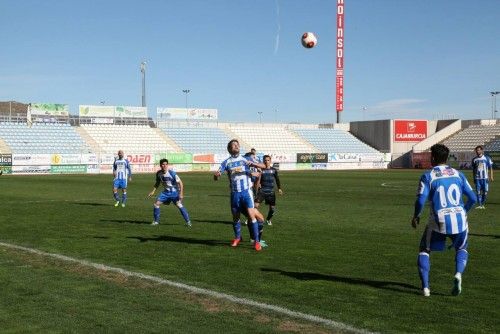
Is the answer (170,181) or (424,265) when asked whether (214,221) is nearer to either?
(170,181)

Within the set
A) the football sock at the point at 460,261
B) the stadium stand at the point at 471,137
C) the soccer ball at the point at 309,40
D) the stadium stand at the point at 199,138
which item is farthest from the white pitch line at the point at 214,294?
the stadium stand at the point at 471,137

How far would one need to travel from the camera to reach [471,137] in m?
76.7

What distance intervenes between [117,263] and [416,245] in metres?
5.89

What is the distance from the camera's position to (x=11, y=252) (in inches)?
441

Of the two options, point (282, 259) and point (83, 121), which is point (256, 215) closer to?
point (282, 259)

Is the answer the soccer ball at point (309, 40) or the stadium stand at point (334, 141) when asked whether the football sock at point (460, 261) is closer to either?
the soccer ball at point (309, 40)

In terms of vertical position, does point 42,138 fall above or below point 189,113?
below

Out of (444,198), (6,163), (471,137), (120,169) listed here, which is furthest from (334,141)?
(444,198)

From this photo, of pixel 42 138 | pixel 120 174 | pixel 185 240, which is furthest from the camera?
pixel 42 138

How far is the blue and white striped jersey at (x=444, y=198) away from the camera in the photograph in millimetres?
7590

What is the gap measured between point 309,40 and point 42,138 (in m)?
41.6

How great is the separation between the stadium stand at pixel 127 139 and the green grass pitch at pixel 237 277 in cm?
5283

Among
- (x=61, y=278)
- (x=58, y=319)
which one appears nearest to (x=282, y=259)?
(x=61, y=278)

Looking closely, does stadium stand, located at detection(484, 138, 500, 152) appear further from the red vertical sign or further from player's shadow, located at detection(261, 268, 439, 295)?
player's shadow, located at detection(261, 268, 439, 295)
